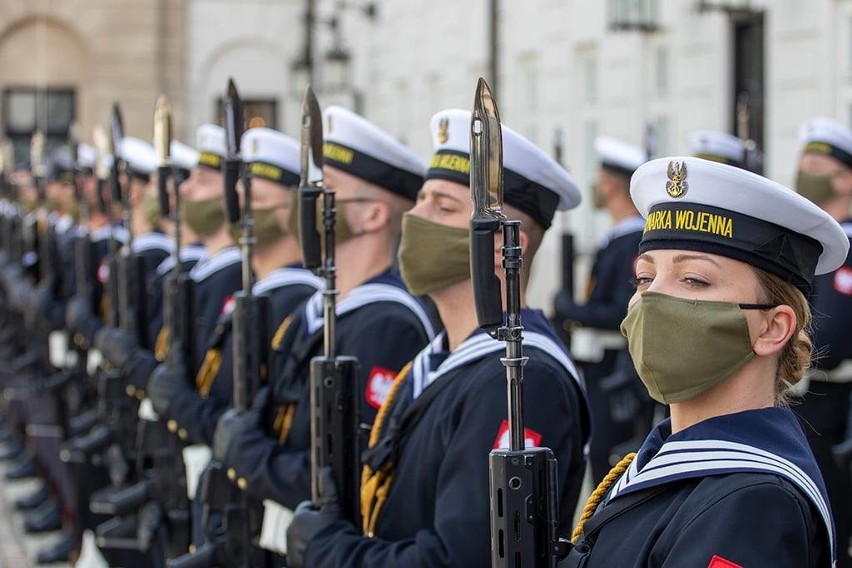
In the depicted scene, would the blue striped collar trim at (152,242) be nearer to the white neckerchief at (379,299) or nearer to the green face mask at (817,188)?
the green face mask at (817,188)

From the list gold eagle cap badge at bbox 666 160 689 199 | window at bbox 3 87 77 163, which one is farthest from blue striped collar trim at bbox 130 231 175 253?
window at bbox 3 87 77 163

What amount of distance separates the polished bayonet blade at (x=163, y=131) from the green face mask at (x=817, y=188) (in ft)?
8.10

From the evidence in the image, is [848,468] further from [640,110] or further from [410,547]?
[640,110]

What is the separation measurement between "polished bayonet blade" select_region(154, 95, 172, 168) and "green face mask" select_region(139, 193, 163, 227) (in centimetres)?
243

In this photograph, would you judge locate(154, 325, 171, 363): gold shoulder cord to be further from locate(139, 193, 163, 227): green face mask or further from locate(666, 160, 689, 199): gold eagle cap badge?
locate(666, 160, 689, 199): gold eagle cap badge

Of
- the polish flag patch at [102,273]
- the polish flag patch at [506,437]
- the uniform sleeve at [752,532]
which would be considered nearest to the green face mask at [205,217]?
the polish flag patch at [102,273]

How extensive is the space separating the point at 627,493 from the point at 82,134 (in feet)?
84.8

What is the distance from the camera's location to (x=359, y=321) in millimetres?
4555

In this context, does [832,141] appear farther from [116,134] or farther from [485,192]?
[485,192]

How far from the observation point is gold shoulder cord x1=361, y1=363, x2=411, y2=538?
3.90 meters

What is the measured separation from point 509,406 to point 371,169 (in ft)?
6.39

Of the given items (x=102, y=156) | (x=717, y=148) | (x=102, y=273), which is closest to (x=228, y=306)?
(x=717, y=148)

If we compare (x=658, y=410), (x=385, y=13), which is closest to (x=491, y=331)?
(x=658, y=410)

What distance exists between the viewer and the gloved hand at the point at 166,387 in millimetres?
5742
